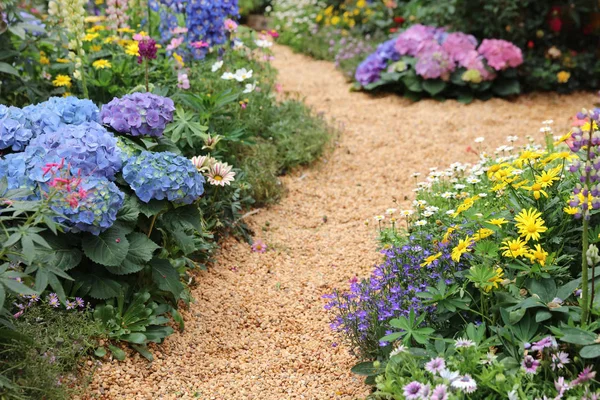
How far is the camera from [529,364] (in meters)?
2.20

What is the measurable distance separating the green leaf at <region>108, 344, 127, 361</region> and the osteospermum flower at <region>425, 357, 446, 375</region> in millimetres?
1279

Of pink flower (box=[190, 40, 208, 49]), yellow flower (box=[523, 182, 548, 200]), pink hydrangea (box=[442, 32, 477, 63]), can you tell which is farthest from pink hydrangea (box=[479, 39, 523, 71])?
yellow flower (box=[523, 182, 548, 200])

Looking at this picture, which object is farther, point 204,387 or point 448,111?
point 448,111

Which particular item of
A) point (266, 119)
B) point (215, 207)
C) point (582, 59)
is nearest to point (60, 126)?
point (215, 207)

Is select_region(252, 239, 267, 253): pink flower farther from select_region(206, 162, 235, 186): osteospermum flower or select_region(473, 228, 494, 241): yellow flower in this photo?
select_region(473, 228, 494, 241): yellow flower

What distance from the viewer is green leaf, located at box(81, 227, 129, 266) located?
2617 mm

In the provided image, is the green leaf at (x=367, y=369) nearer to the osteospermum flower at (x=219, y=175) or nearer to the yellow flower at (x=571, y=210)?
the yellow flower at (x=571, y=210)

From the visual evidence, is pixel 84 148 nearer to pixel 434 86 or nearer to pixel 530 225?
pixel 530 225

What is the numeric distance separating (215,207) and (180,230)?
0.63 m

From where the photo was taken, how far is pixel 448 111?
19.2 ft

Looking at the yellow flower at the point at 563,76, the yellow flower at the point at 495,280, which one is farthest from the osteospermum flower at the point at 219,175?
the yellow flower at the point at 563,76

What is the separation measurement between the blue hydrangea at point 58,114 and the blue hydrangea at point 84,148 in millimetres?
155

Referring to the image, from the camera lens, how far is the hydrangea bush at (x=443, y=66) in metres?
5.98

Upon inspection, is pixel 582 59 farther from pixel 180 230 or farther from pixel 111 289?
pixel 111 289
